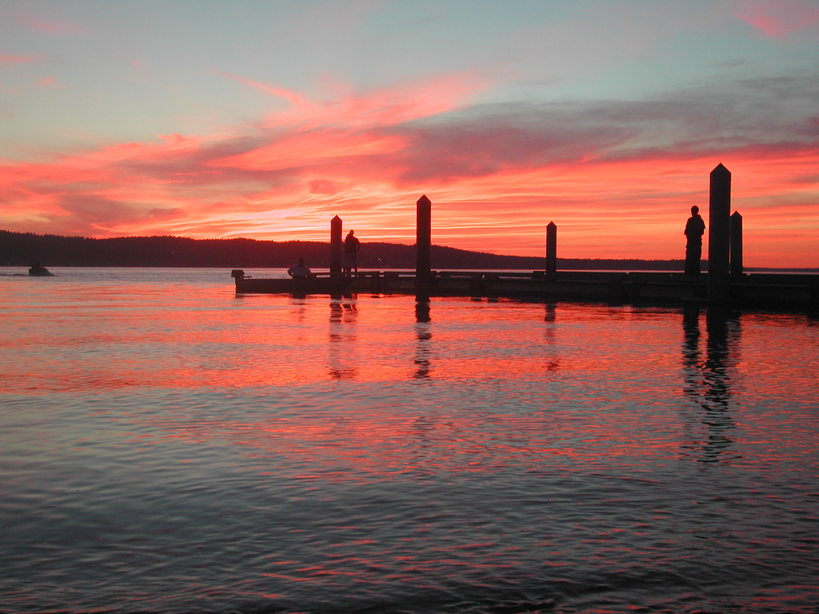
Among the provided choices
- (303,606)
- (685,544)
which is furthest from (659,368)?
(303,606)

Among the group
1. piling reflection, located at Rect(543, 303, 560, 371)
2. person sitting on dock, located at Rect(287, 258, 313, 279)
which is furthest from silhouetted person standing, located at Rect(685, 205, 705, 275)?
person sitting on dock, located at Rect(287, 258, 313, 279)

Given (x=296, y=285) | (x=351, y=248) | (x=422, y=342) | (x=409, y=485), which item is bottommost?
(x=409, y=485)

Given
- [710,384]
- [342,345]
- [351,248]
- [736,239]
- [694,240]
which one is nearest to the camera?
[710,384]

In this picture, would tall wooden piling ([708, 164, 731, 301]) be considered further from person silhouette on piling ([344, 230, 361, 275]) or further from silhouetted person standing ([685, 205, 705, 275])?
person silhouette on piling ([344, 230, 361, 275])

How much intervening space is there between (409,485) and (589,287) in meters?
35.3

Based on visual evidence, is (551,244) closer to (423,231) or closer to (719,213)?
(423,231)

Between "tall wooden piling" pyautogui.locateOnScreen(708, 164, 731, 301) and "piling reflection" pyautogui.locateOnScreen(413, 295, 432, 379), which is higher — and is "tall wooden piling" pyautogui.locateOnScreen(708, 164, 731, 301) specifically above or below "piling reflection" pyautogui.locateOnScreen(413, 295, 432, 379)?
above

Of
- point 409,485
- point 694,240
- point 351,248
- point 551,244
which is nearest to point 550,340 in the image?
point 409,485

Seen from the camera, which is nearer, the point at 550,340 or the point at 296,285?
the point at 550,340

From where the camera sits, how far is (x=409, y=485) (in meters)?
6.87

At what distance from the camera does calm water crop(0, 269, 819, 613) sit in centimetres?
466

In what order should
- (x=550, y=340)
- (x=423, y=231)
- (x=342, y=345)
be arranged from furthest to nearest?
1. (x=423, y=231)
2. (x=550, y=340)
3. (x=342, y=345)

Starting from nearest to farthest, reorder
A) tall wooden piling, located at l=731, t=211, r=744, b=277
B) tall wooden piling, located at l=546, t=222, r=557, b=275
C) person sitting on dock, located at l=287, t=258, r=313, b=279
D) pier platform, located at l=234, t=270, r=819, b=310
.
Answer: pier platform, located at l=234, t=270, r=819, b=310 → tall wooden piling, located at l=731, t=211, r=744, b=277 → tall wooden piling, located at l=546, t=222, r=557, b=275 → person sitting on dock, located at l=287, t=258, r=313, b=279

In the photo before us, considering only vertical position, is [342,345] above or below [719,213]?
below
